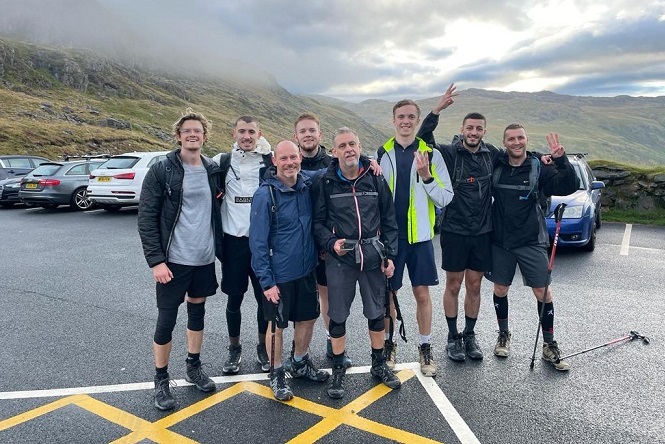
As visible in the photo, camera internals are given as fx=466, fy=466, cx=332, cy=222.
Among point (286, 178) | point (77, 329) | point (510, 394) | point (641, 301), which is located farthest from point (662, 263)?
point (77, 329)

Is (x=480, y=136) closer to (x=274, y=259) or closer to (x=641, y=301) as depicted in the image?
(x=274, y=259)

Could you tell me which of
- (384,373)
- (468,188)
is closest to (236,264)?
(384,373)

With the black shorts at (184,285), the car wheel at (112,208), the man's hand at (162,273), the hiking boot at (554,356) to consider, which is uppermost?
the man's hand at (162,273)

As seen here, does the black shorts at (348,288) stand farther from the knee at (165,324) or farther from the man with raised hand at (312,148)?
the knee at (165,324)

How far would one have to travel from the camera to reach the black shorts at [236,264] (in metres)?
3.90

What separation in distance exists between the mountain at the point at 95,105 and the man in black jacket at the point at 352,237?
501 cm

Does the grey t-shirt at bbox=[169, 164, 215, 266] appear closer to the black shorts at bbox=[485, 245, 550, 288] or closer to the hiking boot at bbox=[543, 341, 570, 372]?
the black shorts at bbox=[485, 245, 550, 288]

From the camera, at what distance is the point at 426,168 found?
3814 mm

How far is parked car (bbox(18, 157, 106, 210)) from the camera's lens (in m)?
14.5

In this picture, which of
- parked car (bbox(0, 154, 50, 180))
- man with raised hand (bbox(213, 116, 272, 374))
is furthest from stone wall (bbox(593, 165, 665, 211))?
parked car (bbox(0, 154, 50, 180))

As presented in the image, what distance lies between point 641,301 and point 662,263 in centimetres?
255

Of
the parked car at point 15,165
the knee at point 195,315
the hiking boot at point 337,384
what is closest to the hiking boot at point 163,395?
the knee at point 195,315

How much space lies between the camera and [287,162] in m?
3.53

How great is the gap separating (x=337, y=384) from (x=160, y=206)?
6.38 feet
